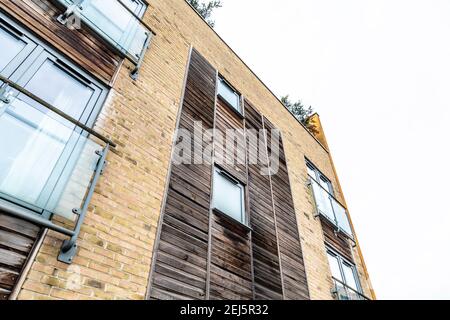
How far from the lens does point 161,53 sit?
21.4ft

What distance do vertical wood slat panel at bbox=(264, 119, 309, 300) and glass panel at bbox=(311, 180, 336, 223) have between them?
152 cm

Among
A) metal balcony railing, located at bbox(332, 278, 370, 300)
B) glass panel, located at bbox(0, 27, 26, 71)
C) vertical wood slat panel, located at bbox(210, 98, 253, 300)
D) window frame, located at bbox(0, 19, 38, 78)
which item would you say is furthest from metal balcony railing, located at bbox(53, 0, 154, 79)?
metal balcony railing, located at bbox(332, 278, 370, 300)

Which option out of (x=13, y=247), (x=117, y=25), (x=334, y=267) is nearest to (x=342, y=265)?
(x=334, y=267)

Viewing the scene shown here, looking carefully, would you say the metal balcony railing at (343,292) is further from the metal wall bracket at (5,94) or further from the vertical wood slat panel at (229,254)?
the metal wall bracket at (5,94)

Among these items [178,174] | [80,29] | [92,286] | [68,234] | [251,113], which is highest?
[251,113]

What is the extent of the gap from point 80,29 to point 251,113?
19.5 feet

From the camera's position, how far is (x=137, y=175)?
13.9 ft

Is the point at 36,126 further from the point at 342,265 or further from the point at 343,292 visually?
the point at 342,265

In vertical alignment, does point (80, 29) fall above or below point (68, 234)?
above

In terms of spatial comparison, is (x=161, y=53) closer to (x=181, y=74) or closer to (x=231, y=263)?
(x=181, y=74)

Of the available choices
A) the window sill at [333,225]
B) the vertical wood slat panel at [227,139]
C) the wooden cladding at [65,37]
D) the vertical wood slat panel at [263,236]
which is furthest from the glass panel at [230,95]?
the window sill at [333,225]

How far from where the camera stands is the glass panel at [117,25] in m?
4.92

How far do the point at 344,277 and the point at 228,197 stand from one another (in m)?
5.49

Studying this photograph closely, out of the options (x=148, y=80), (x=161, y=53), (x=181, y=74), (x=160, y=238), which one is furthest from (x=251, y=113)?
(x=160, y=238)
